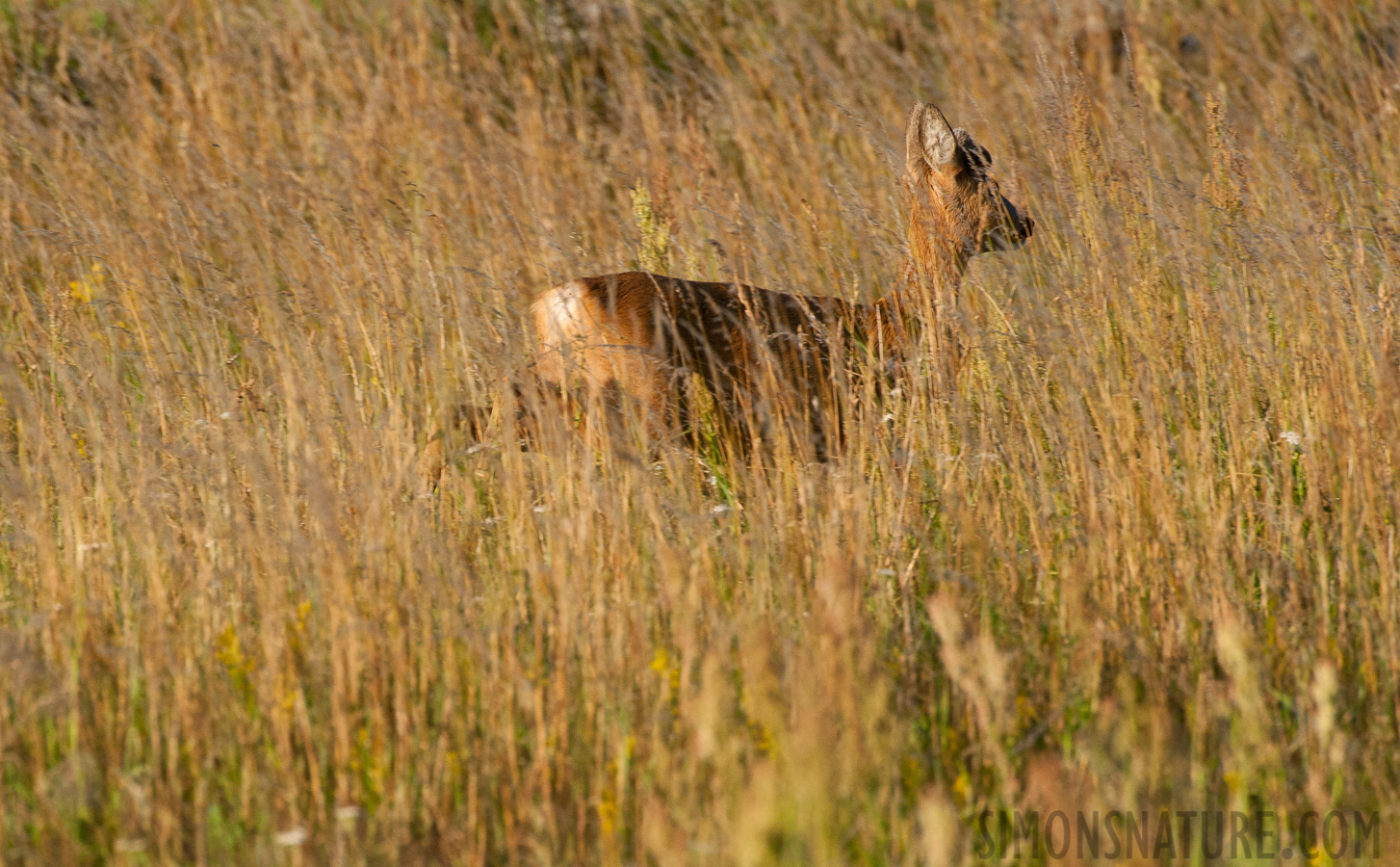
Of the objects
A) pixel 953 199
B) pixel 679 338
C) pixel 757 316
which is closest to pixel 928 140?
pixel 953 199

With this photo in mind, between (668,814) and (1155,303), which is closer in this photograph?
(668,814)

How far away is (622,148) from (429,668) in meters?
4.04

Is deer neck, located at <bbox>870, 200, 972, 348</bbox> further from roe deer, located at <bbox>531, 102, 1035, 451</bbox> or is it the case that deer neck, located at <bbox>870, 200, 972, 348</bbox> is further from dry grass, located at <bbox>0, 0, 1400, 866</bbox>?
dry grass, located at <bbox>0, 0, 1400, 866</bbox>

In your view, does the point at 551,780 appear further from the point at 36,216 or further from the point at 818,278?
the point at 36,216

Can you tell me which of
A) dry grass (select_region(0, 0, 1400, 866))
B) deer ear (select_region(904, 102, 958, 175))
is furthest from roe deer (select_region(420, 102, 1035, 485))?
dry grass (select_region(0, 0, 1400, 866))

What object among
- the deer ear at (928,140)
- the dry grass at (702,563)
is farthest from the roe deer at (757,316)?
the dry grass at (702,563)

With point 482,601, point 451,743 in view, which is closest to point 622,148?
point 482,601

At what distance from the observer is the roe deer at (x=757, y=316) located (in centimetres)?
346

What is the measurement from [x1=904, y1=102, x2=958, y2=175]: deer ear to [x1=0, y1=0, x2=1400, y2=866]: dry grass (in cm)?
16

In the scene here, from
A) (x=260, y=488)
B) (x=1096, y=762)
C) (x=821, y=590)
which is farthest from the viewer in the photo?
(x=260, y=488)

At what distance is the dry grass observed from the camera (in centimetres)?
191

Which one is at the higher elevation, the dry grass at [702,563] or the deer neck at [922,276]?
the deer neck at [922,276]

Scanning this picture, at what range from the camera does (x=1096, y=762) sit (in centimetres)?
166

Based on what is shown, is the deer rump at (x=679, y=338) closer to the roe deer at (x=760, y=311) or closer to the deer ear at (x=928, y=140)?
the roe deer at (x=760, y=311)
